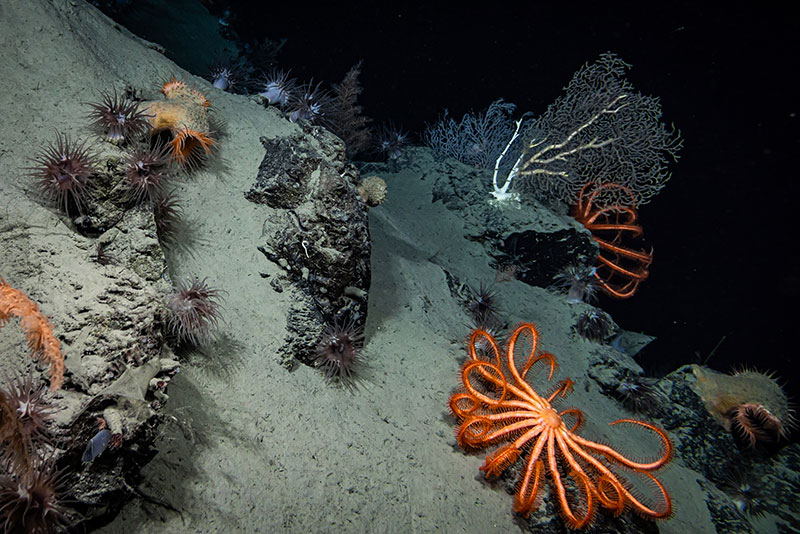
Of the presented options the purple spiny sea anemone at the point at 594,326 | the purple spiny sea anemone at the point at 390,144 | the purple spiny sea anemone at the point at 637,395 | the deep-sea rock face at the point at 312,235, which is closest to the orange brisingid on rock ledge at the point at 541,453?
the deep-sea rock face at the point at 312,235

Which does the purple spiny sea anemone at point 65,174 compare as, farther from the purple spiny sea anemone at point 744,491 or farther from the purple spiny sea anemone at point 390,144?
the purple spiny sea anemone at point 744,491

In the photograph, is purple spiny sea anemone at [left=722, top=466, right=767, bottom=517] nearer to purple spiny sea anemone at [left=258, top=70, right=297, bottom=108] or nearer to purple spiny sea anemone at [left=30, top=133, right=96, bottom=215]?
purple spiny sea anemone at [left=258, top=70, right=297, bottom=108]

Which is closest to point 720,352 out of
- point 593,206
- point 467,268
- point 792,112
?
point 792,112

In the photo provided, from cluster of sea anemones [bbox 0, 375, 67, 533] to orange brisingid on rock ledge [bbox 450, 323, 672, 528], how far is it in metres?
2.60

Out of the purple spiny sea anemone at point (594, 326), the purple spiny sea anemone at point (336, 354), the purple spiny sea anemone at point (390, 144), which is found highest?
the purple spiny sea anemone at point (390, 144)

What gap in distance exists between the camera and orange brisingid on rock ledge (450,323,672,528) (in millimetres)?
2988

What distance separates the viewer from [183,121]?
307cm

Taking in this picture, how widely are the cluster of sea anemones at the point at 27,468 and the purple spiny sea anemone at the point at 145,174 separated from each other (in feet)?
4.50

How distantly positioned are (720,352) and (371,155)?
599 inches

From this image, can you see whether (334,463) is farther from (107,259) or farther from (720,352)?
(720,352)

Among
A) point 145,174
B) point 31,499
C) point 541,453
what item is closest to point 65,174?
point 145,174

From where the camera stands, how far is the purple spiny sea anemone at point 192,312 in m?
2.36

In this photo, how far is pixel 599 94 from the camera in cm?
688

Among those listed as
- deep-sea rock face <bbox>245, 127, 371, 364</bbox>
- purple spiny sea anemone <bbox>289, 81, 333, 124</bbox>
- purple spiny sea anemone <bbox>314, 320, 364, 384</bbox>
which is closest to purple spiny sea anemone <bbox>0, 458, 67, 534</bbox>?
deep-sea rock face <bbox>245, 127, 371, 364</bbox>
